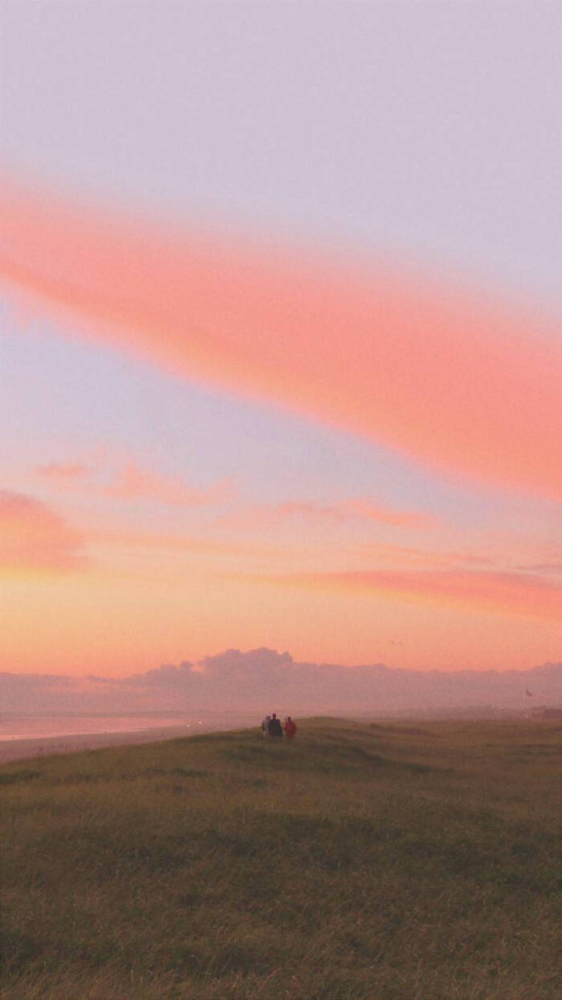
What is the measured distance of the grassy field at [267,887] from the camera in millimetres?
15109

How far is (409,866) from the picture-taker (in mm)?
A: 23281

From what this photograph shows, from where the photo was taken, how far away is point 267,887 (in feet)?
67.6

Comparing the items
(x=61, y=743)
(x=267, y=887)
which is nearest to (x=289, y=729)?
(x=267, y=887)

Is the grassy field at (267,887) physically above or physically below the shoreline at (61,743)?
above

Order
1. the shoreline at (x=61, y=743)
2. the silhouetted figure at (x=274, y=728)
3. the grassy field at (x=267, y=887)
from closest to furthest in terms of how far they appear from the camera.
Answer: the grassy field at (x=267, y=887)
the silhouetted figure at (x=274, y=728)
the shoreline at (x=61, y=743)

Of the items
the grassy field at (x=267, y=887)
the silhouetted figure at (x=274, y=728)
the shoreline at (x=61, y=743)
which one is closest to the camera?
the grassy field at (x=267, y=887)

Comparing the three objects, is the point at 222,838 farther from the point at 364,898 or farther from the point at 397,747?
the point at 397,747

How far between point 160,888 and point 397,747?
124 feet

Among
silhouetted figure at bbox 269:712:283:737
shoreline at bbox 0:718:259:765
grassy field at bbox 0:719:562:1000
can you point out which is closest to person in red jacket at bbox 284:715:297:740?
silhouetted figure at bbox 269:712:283:737

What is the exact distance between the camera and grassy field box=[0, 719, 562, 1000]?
1511 centimetres

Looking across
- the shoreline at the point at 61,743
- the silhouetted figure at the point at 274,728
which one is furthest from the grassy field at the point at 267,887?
the shoreline at the point at 61,743

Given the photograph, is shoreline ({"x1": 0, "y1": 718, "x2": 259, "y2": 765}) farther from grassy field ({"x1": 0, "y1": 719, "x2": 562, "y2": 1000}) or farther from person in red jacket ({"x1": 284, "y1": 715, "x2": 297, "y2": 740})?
grassy field ({"x1": 0, "y1": 719, "x2": 562, "y2": 1000})

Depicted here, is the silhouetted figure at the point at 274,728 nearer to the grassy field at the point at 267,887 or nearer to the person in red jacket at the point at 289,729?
the person in red jacket at the point at 289,729

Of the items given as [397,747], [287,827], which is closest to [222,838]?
[287,827]
